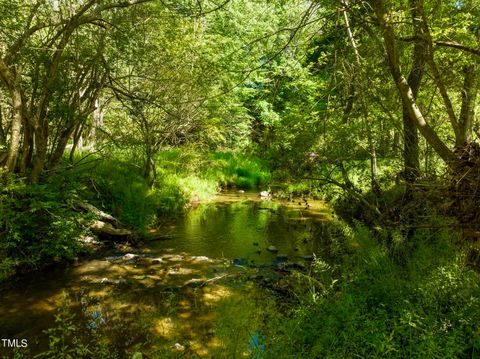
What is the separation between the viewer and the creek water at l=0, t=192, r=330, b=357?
14.6ft

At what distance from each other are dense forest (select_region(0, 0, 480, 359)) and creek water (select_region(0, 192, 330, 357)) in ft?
0.22

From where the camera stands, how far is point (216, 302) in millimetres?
5469

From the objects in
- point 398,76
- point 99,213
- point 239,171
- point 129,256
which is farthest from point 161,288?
point 239,171


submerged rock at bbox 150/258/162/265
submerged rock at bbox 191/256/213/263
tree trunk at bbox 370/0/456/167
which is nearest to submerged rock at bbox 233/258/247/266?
submerged rock at bbox 191/256/213/263

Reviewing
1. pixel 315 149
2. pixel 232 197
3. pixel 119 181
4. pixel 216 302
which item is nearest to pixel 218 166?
pixel 232 197

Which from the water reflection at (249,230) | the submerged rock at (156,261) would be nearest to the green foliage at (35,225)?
the submerged rock at (156,261)

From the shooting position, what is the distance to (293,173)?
7.09 meters

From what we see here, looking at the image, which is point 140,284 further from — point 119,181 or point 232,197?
point 232,197

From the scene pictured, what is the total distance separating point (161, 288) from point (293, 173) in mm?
3329

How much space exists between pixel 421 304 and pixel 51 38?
25.0ft

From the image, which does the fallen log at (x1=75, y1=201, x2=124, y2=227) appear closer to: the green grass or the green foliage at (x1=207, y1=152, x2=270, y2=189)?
the green grass

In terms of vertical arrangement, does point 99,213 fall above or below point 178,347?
above

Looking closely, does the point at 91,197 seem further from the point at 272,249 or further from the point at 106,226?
the point at 272,249

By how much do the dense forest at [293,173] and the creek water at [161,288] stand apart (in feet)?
0.22
